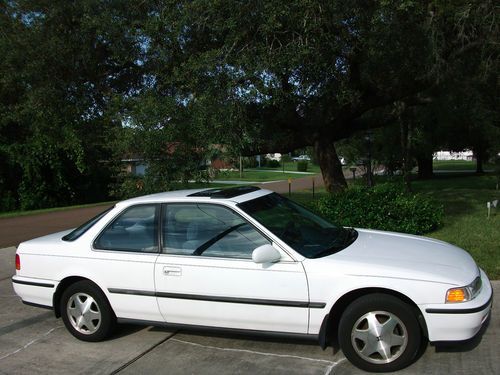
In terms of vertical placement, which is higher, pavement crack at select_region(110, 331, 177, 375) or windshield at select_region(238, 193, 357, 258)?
windshield at select_region(238, 193, 357, 258)

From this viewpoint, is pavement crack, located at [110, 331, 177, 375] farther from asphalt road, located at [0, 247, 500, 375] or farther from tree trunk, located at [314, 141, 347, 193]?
tree trunk, located at [314, 141, 347, 193]

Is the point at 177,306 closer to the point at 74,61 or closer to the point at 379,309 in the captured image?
the point at 379,309

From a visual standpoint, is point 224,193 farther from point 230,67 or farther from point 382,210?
point 382,210

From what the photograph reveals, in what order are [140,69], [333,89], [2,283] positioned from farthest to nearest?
[140,69] < [333,89] < [2,283]

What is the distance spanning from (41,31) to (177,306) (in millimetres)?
10012

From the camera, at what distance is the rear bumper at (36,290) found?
5090mm

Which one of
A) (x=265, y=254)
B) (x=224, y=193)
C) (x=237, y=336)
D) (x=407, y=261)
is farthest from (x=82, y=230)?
(x=407, y=261)

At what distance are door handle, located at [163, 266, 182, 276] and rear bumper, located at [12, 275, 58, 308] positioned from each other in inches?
49.3

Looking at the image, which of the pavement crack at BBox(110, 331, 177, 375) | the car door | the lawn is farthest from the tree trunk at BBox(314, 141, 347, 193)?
the car door

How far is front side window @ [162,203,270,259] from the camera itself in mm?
4488

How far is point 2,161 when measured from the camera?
22.4 meters

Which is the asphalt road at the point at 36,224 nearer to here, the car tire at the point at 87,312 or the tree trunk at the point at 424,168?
the car tire at the point at 87,312

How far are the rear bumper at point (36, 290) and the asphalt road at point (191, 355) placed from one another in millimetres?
386

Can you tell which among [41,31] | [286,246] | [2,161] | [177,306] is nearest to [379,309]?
[286,246]
